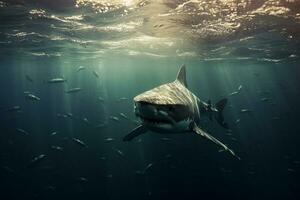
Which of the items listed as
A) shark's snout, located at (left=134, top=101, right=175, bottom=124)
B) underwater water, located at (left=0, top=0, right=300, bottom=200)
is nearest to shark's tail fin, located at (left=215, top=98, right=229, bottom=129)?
underwater water, located at (left=0, top=0, right=300, bottom=200)

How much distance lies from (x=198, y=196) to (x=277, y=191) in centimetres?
1004

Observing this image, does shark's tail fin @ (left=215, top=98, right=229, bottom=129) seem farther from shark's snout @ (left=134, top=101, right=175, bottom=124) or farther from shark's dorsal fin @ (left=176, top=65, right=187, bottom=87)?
shark's snout @ (left=134, top=101, right=175, bottom=124)

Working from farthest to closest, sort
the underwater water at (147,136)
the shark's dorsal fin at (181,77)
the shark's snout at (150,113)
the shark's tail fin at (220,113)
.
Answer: the underwater water at (147,136) < the shark's tail fin at (220,113) < the shark's dorsal fin at (181,77) < the shark's snout at (150,113)

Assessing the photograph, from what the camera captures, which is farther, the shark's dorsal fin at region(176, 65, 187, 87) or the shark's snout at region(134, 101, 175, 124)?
the shark's dorsal fin at region(176, 65, 187, 87)

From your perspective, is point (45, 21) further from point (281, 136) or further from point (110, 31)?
point (281, 136)

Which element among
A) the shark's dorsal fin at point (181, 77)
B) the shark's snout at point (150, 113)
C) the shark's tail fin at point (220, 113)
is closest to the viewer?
the shark's snout at point (150, 113)

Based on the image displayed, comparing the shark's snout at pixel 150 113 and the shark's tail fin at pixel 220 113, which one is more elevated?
the shark's snout at pixel 150 113

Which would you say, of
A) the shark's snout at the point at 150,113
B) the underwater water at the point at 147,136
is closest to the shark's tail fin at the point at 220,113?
the underwater water at the point at 147,136

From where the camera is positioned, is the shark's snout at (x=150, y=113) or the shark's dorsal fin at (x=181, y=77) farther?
the shark's dorsal fin at (x=181, y=77)

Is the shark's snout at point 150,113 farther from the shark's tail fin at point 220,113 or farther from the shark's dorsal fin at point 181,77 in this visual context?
the shark's tail fin at point 220,113

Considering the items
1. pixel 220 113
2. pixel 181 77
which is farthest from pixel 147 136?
pixel 181 77

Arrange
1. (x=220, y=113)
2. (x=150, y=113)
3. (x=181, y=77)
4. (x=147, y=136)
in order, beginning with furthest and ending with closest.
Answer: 1. (x=147, y=136)
2. (x=220, y=113)
3. (x=181, y=77)
4. (x=150, y=113)

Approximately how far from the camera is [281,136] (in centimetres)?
4562

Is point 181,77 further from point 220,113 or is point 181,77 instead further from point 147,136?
point 147,136
